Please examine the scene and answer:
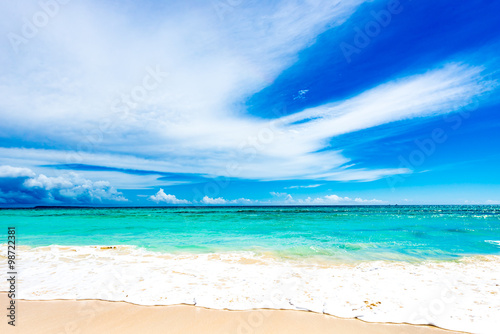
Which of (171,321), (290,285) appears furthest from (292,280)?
(171,321)

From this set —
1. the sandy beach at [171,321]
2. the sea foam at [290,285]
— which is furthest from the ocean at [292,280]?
the sandy beach at [171,321]

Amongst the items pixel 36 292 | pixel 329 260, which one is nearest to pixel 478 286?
pixel 329 260

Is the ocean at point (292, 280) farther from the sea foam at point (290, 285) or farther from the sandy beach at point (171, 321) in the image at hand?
the sandy beach at point (171, 321)

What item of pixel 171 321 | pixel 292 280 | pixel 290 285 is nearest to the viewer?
pixel 171 321

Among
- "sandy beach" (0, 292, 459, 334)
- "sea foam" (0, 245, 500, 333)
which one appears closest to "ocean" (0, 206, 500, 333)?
"sea foam" (0, 245, 500, 333)

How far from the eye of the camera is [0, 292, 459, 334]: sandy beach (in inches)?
179

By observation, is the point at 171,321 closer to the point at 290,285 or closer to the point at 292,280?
the point at 290,285

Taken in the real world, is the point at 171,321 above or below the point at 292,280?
below

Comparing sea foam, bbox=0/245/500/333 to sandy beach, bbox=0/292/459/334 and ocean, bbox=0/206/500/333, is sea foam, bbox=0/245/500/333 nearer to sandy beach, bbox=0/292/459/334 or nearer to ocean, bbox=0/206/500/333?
ocean, bbox=0/206/500/333

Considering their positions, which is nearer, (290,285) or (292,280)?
(290,285)

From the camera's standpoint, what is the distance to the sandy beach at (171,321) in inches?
179

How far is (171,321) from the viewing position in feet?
16.0

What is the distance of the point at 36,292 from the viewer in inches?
243

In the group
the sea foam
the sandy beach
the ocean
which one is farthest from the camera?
the ocean
